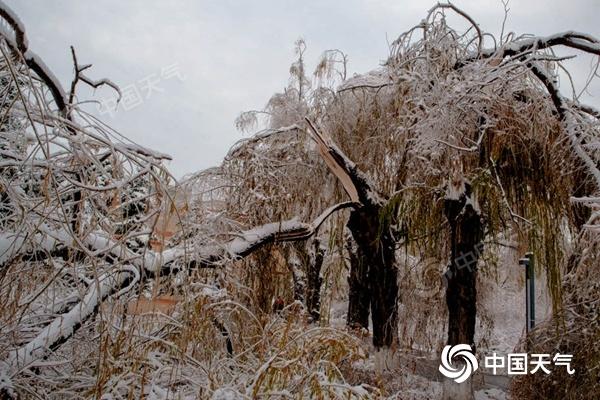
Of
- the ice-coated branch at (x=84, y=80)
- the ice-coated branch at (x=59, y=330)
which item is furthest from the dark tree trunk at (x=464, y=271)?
the ice-coated branch at (x=59, y=330)

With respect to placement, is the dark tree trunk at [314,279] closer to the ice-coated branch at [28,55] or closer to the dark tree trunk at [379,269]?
the dark tree trunk at [379,269]

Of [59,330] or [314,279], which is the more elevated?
[314,279]

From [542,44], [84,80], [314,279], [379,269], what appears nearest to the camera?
[84,80]

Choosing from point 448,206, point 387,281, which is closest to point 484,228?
point 448,206

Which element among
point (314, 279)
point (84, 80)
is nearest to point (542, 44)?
point (84, 80)

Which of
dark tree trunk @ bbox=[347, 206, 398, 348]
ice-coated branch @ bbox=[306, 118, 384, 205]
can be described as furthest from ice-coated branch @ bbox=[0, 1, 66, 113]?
dark tree trunk @ bbox=[347, 206, 398, 348]

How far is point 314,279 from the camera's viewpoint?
7902mm

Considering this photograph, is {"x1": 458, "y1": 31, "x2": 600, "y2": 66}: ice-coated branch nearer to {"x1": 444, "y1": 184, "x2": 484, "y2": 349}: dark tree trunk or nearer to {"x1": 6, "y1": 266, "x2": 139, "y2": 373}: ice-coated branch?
{"x1": 444, "y1": 184, "x2": 484, "y2": 349}: dark tree trunk

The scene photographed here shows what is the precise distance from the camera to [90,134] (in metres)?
1.78

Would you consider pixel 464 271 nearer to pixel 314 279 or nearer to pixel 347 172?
pixel 347 172

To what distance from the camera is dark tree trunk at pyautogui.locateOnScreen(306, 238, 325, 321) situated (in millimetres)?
7391

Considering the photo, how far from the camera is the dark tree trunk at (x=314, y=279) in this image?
7.39 meters

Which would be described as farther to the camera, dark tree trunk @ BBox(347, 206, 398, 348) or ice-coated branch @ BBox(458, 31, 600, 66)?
dark tree trunk @ BBox(347, 206, 398, 348)

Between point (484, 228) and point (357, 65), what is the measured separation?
8.50 feet
